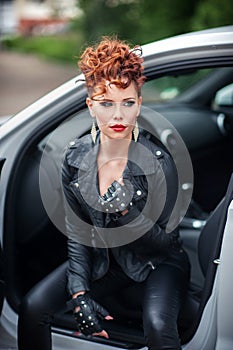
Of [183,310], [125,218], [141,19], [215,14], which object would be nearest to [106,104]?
[125,218]

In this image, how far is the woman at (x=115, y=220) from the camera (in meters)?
2.17

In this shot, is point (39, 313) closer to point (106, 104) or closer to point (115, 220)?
point (115, 220)

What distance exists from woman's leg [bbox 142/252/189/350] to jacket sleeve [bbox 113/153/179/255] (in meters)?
0.10

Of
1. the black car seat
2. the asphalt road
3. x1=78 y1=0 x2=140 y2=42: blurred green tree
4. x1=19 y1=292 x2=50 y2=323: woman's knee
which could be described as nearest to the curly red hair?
the black car seat

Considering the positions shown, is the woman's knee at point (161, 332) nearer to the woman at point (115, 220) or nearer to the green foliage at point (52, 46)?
the woman at point (115, 220)

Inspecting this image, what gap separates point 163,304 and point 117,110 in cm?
66

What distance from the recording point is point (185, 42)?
2459 millimetres

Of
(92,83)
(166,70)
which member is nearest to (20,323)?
(92,83)

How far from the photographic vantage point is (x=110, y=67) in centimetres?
217

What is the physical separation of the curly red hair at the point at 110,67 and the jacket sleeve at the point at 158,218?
0.29 m

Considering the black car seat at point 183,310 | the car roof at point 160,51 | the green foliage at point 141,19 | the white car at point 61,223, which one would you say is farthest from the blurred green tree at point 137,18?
the black car seat at point 183,310

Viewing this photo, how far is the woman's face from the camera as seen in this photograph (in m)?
2.17

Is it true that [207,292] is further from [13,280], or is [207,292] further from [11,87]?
[11,87]

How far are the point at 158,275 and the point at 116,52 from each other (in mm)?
779
